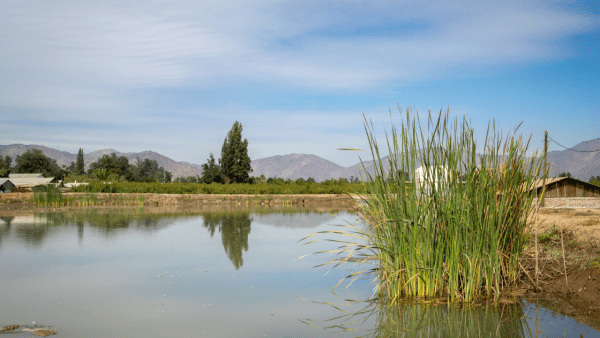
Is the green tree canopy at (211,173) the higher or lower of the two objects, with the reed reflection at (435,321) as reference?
higher

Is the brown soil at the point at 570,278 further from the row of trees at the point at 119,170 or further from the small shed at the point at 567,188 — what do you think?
the row of trees at the point at 119,170

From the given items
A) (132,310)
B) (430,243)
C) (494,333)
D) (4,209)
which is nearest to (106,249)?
(132,310)

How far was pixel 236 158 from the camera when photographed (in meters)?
41.2

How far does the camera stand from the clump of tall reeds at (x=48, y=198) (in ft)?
58.6

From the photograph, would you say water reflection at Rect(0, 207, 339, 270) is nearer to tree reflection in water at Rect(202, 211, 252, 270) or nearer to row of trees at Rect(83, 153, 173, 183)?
tree reflection in water at Rect(202, 211, 252, 270)

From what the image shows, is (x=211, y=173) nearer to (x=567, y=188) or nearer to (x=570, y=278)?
(x=567, y=188)

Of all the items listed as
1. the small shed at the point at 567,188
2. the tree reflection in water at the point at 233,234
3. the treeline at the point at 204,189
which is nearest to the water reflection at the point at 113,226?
the tree reflection in water at the point at 233,234

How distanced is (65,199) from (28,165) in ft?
195

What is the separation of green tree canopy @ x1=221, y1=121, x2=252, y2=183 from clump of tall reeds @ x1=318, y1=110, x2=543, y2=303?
36206 millimetres

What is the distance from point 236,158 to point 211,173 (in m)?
3.05

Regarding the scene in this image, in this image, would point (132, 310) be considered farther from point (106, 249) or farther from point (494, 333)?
point (106, 249)

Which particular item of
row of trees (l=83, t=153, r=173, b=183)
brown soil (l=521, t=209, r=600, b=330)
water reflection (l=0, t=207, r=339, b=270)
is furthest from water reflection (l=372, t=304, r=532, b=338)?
row of trees (l=83, t=153, r=173, b=183)

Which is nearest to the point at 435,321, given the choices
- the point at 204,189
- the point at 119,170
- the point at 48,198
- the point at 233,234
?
the point at 233,234

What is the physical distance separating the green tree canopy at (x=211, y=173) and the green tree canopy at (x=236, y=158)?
1.77 ft
